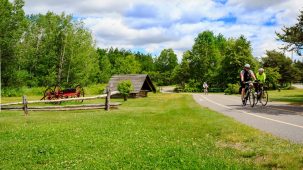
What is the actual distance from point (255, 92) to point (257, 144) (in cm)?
1286

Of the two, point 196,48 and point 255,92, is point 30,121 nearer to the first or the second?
point 255,92

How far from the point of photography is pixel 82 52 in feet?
244

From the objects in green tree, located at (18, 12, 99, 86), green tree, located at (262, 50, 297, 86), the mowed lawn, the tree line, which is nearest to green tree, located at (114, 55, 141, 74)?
the tree line

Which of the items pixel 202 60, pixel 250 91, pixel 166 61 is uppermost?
pixel 166 61

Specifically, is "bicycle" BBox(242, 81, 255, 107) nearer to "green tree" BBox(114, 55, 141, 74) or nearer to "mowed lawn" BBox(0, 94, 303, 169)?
"mowed lawn" BBox(0, 94, 303, 169)

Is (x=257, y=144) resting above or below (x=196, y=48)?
below

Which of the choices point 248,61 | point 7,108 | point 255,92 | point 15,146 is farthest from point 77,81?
point 15,146

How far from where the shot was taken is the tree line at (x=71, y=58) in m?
39.2

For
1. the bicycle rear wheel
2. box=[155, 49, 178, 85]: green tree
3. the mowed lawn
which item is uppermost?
box=[155, 49, 178, 85]: green tree

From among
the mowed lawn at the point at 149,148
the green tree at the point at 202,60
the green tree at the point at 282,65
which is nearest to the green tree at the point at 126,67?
the green tree at the point at 202,60

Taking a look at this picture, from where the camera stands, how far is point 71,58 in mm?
70688

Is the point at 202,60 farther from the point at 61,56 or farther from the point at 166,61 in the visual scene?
the point at 61,56

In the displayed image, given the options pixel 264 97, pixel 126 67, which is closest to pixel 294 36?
pixel 264 97

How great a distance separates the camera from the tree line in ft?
129
